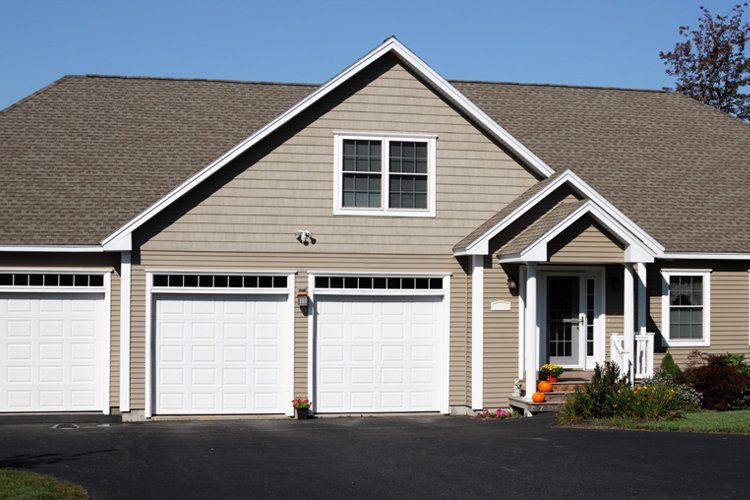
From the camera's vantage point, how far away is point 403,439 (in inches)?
655

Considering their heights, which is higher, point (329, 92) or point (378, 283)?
point (329, 92)

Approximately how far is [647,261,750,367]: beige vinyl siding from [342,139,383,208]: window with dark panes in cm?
640

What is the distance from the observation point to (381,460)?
46.5ft

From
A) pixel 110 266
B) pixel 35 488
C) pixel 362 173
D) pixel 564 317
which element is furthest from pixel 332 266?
pixel 35 488

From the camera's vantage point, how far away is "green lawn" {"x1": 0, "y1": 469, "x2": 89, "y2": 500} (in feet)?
36.8

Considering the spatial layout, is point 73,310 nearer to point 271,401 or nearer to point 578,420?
point 271,401

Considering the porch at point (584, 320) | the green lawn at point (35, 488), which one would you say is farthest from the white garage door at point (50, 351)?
the porch at point (584, 320)

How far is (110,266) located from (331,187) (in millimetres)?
4565

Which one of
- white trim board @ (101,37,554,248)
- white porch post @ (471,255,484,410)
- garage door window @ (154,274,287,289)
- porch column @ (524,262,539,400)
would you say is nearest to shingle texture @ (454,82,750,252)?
white trim board @ (101,37,554,248)

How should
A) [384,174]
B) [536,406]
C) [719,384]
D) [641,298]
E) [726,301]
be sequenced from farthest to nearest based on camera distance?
[726,301], [641,298], [384,174], [719,384], [536,406]

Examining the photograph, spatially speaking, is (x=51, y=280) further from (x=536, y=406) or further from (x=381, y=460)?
(x=536, y=406)

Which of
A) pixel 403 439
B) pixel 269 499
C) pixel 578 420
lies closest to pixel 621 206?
pixel 578 420

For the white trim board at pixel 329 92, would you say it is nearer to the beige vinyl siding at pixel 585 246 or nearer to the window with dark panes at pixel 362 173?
the window with dark panes at pixel 362 173

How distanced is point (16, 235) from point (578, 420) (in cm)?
1098
